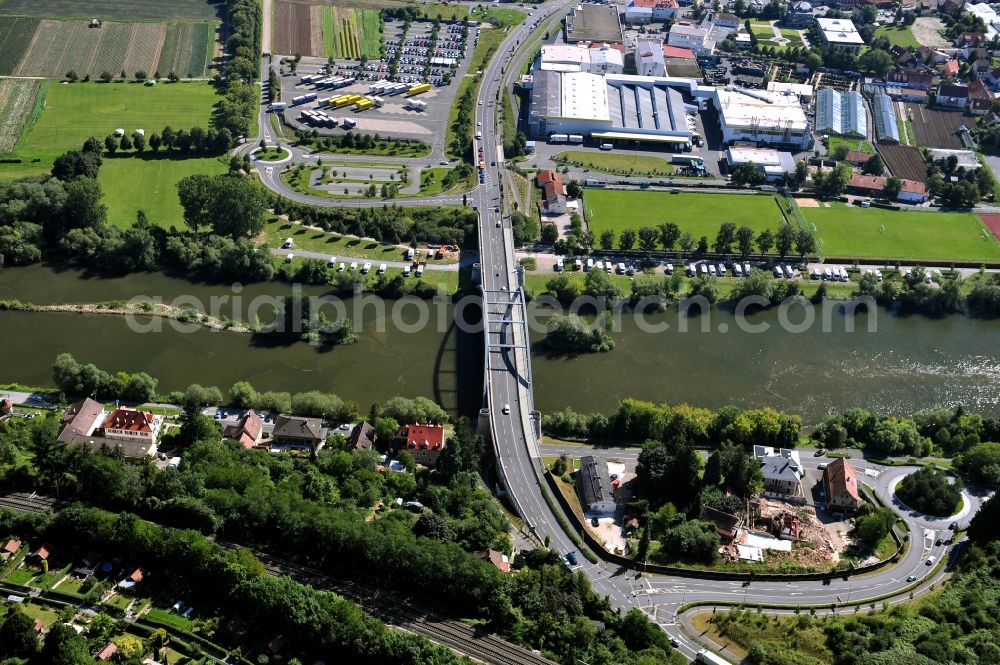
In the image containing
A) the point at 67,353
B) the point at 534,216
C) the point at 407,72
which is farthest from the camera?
the point at 407,72

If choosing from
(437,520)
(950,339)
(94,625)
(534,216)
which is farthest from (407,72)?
(94,625)

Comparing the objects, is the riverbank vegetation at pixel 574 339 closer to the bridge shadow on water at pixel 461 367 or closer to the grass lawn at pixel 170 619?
the bridge shadow on water at pixel 461 367

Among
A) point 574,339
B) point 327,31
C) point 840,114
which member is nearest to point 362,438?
point 574,339

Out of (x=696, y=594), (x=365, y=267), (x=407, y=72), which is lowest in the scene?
(x=696, y=594)

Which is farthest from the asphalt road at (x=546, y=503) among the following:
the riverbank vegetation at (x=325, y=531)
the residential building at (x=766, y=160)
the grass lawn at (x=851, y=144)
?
the grass lawn at (x=851, y=144)

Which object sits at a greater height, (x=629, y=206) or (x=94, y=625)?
(x=629, y=206)

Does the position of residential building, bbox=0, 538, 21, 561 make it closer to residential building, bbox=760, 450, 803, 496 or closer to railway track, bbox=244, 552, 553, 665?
railway track, bbox=244, 552, 553, 665

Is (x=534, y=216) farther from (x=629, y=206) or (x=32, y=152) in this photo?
(x=32, y=152)
